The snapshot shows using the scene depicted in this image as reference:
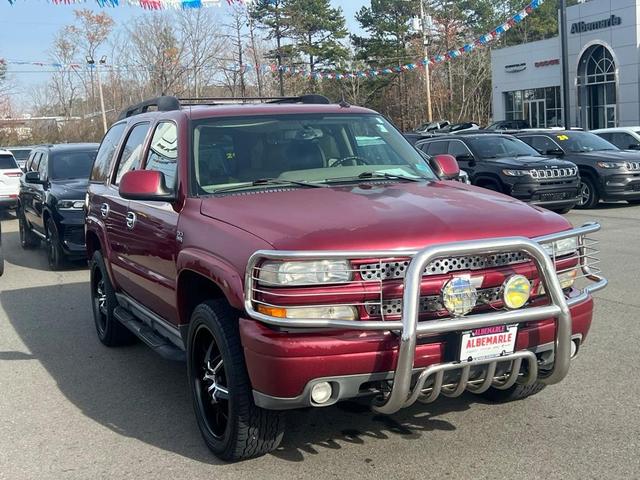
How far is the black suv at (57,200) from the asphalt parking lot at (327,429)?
178 inches

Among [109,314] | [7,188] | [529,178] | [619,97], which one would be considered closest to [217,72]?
[619,97]

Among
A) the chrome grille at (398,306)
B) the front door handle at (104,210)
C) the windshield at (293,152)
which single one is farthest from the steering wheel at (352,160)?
the front door handle at (104,210)

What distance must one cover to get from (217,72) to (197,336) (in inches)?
1609

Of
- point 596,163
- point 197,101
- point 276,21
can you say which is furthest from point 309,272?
point 276,21

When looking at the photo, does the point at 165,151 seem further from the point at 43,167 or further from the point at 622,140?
the point at 622,140

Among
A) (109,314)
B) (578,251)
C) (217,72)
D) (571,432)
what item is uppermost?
(217,72)

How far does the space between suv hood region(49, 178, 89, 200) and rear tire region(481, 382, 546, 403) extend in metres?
7.67

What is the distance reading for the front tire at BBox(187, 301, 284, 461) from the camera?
3752 millimetres

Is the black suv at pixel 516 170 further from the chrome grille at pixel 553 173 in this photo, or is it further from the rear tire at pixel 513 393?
the rear tire at pixel 513 393

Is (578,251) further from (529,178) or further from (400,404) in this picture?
(529,178)

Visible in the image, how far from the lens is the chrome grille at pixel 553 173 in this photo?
14320 millimetres

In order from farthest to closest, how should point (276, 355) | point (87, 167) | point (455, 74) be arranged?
point (455, 74)
point (87, 167)
point (276, 355)

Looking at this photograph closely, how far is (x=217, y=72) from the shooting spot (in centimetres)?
4344

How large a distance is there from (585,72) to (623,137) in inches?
899
